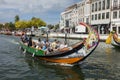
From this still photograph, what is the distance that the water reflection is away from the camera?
54.0ft

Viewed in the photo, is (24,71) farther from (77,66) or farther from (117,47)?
(117,47)

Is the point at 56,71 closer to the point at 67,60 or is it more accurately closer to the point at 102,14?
the point at 67,60

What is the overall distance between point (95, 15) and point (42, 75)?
48.1 m

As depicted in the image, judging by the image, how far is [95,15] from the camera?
2489 inches

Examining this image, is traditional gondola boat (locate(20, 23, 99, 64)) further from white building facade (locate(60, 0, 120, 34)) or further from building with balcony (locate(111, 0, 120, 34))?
building with balcony (locate(111, 0, 120, 34))

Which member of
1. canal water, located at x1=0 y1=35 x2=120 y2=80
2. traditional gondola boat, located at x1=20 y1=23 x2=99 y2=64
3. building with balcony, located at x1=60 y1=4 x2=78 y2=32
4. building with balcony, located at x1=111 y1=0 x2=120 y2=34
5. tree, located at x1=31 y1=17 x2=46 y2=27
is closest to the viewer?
canal water, located at x1=0 y1=35 x2=120 y2=80

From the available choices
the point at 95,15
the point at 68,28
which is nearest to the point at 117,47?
the point at 95,15

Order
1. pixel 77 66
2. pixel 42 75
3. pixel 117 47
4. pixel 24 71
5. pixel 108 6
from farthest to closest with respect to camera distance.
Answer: pixel 108 6
pixel 117 47
pixel 77 66
pixel 24 71
pixel 42 75

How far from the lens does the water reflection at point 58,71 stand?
54.0ft

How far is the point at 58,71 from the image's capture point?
712 inches

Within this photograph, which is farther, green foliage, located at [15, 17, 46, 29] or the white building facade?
green foliage, located at [15, 17, 46, 29]

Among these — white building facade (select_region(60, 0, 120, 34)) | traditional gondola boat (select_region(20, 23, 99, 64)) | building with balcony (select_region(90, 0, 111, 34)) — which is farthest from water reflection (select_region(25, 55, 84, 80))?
building with balcony (select_region(90, 0, 111, 34))

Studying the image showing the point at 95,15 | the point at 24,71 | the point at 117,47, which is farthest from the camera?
the point at 95,15

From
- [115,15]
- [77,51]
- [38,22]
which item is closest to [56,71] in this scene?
[77,51]
